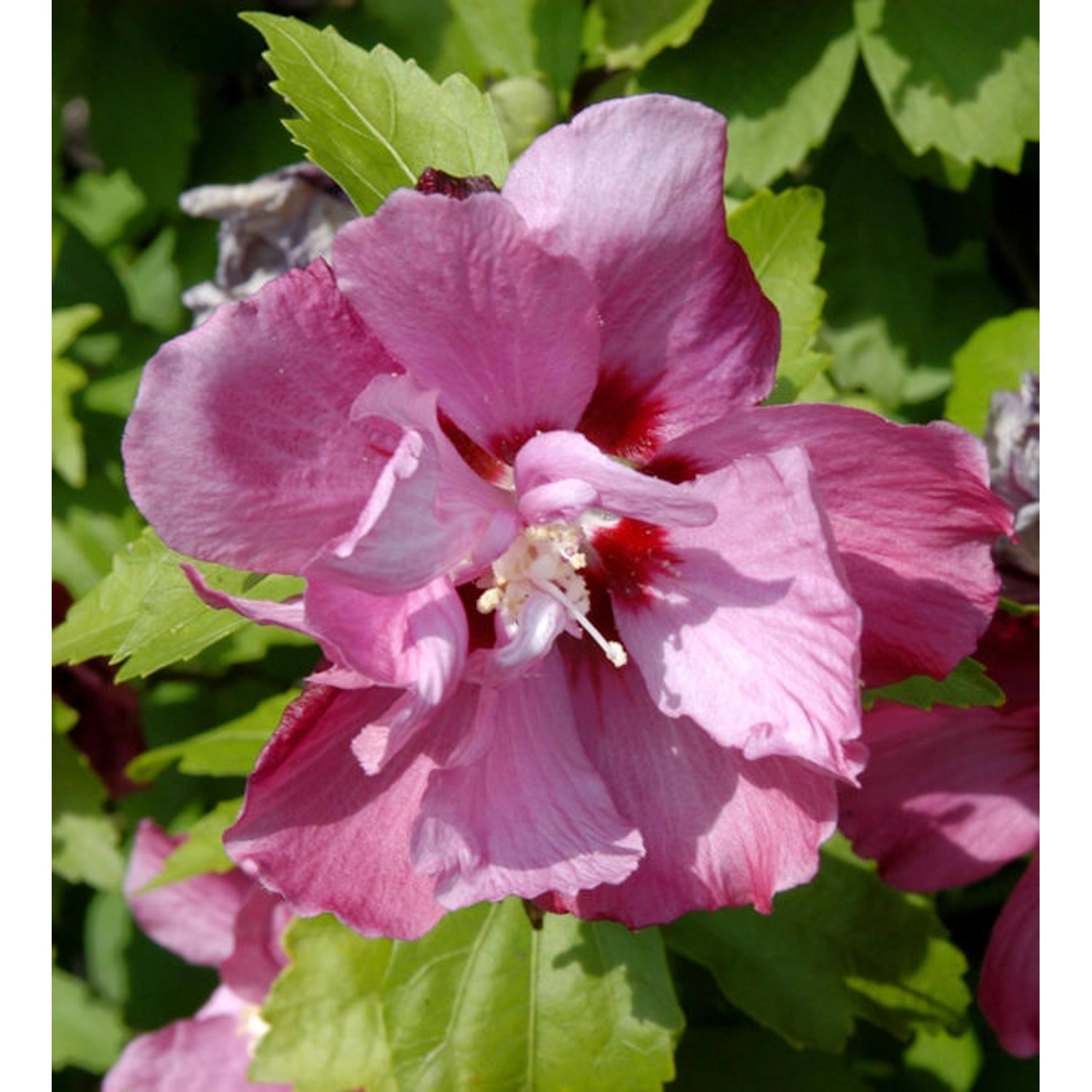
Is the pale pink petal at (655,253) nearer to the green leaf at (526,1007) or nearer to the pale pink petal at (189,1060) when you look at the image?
the green leaf at (526,1007)

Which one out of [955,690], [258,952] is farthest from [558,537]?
[258,952]

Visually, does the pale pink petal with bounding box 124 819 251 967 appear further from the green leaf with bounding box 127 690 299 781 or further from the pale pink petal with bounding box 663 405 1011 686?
the pale pink petal with bounding box 663 405 1011 686

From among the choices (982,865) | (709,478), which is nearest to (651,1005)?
(982,865)

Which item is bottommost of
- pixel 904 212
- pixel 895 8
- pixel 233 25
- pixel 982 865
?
pixel 982 865

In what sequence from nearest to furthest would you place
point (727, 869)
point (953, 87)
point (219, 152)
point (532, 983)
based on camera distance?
point (727, 869), point (532, 983), point (953, 87), point (219, 152)

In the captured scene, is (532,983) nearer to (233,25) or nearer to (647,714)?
(647,714)

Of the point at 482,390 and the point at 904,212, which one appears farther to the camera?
the point at 904,212
